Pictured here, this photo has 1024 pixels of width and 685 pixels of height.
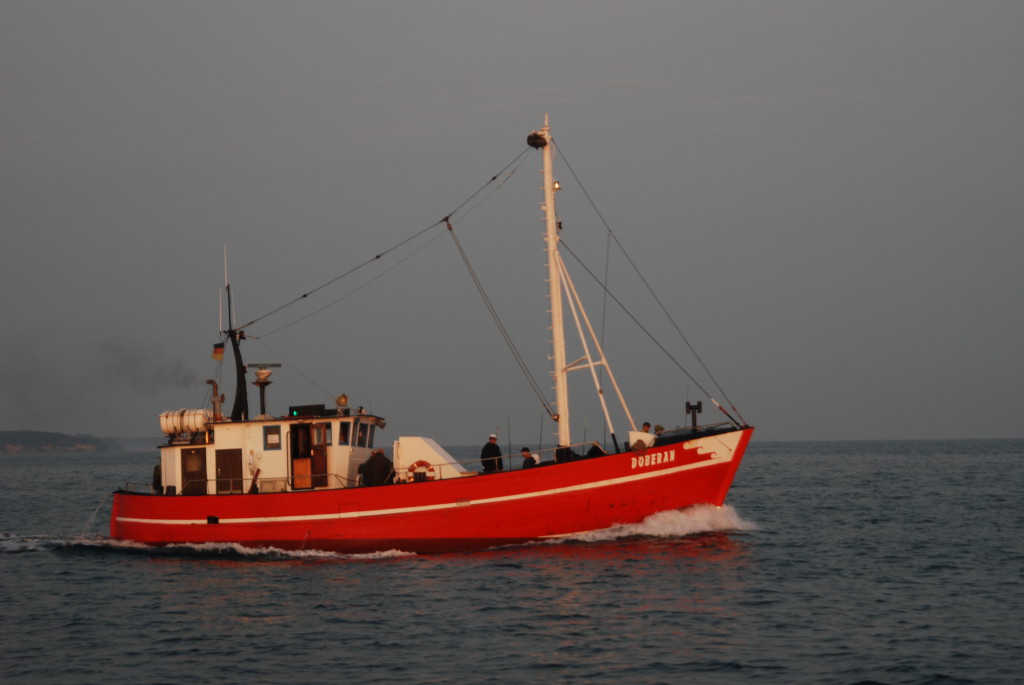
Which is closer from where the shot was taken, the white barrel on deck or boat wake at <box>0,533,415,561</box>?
boat wake at <box>0,533,415,561</box>

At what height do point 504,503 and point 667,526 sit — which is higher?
point 504,503

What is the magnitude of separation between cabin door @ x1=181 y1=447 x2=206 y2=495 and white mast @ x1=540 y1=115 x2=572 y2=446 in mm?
10031

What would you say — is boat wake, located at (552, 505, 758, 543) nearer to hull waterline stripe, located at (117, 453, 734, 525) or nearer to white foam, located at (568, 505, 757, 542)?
white foam, located at (568, 505, 757, 542)

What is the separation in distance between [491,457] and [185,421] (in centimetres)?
880

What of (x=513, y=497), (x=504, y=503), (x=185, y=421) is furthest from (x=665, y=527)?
(x=185, y=421)

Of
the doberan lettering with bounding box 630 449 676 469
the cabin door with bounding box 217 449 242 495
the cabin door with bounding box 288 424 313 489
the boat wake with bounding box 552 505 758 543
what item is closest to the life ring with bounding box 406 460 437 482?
the cabin door with bounding box 288 424 313 489

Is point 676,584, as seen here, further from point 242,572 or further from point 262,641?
point 242,572

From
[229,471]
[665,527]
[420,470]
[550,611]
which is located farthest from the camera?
[229,471]

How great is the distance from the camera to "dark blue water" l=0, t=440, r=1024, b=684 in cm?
1552

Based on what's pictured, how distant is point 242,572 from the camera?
24.1 meters

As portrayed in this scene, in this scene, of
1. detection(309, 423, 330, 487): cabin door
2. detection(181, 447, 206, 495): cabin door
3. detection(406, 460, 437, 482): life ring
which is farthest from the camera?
detection(181, 447, 206, 495): cabin door

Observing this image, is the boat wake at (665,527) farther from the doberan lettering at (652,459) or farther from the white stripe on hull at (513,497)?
the doberan lettering at (652,459)

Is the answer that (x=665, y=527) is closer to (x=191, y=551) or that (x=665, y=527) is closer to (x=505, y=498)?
(x=505, y=498)

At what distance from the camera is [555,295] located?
25719 millimetres
